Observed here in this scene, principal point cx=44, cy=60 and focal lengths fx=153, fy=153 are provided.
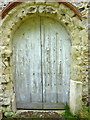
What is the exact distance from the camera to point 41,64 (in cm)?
370

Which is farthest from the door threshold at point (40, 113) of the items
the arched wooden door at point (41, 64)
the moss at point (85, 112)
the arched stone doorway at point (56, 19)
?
the moss at point (85, 112)

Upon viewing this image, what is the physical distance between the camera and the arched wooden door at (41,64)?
3594 millimetres

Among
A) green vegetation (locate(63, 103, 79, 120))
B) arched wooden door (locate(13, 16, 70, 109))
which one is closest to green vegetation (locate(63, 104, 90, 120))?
green vegetation (locate(63, 103, 79, 120))

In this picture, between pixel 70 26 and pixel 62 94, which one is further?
pixel 62 94

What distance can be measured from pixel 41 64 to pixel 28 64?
0.31 meters

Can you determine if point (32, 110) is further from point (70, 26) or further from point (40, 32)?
point (70, 26)

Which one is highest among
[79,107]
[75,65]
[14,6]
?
[14,6]

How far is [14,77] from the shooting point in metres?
3.74

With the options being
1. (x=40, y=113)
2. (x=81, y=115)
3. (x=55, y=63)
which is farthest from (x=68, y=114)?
(x=55, y=63)

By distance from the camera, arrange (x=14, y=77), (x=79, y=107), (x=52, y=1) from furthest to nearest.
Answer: (x=14, y=77) → (x=79, y=107) → (x=52, y=1)

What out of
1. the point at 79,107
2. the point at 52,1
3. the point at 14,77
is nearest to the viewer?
the point at 52,1

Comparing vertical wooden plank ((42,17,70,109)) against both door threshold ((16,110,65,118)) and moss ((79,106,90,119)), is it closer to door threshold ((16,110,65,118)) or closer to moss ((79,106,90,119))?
door threshold ((16,110,65,118))

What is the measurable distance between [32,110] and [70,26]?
223cm

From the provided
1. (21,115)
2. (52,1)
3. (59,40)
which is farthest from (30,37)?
(21,115)
